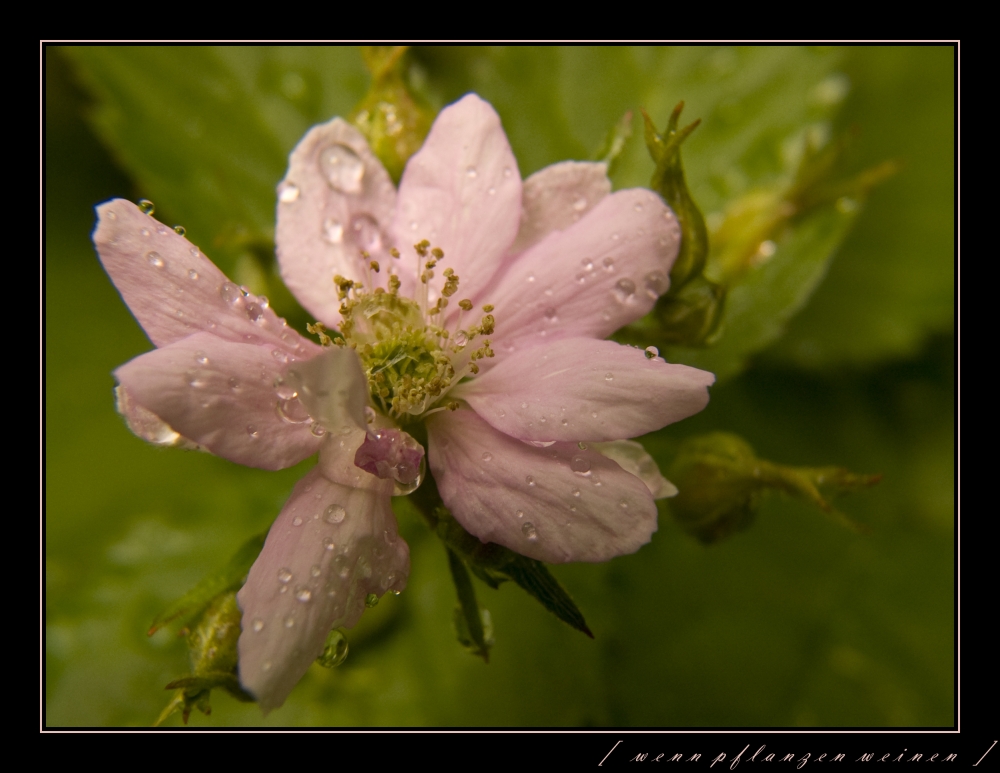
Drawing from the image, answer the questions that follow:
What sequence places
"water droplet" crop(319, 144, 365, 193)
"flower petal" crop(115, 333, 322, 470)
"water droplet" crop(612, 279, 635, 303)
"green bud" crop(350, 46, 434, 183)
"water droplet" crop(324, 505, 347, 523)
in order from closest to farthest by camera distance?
"flower petal" crop(115, 333, 322, 470), "water droplet" crop(324, 505, 347, 523), "water droplet" crop(612, 279, 635, 303), "water droplet" crop(319, 144, 365, 193), "green bud" crop(350, 46, 434, 183)

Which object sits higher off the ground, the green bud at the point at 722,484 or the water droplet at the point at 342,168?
the water droplet at the point at 342,168

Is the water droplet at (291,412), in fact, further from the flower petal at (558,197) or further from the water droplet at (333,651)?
the flower petal at (558,197)

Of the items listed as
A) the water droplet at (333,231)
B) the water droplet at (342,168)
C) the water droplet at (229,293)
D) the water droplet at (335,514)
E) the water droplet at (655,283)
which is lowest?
the water droplet at (335,514)

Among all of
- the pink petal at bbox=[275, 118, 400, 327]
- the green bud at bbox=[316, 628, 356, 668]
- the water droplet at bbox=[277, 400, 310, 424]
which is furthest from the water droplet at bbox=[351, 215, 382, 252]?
the green bud at bbox=[316, 628, 356, 668]

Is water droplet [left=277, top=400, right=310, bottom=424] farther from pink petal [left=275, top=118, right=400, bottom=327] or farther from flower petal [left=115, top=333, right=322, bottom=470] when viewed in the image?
pink petal [left=275, top=118, right=400, bottom=327]

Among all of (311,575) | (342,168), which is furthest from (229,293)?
(311,575)

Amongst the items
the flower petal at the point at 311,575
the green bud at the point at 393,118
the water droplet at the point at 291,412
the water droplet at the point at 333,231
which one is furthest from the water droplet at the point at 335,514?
the green bud at the point at 393,118

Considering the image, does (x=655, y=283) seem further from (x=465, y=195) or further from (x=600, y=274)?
(x=465, y=195)
